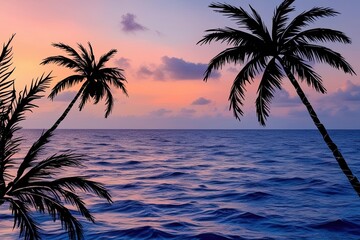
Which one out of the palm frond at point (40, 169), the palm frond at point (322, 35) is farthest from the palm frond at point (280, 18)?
the palm frond at point (40, 169)

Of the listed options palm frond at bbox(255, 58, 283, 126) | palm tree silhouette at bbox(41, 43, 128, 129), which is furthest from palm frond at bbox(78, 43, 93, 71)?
palm frond at bbox(255, 58, 283, 126)

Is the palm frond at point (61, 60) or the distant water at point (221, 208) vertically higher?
the palm frond at point (61, 60)

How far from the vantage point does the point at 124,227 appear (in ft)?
74.4

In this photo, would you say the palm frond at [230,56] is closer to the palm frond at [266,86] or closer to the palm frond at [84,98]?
the palm frond at [266,86]

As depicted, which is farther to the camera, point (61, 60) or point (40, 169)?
point (61, 60)

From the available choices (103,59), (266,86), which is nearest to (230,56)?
(266,86)

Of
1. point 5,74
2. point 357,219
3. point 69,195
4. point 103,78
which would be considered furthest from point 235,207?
point 5,74

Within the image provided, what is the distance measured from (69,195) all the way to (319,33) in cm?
1109

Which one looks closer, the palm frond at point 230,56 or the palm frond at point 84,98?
the palm frond at point 230,56

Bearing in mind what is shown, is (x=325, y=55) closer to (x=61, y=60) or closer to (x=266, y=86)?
(x=266, y=86)

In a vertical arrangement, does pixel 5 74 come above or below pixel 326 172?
above

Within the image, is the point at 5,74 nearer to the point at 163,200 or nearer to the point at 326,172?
the point at 163,200

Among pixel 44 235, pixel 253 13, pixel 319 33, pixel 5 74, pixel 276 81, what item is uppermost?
pixel 253 13

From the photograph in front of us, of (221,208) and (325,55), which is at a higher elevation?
(325,55)
